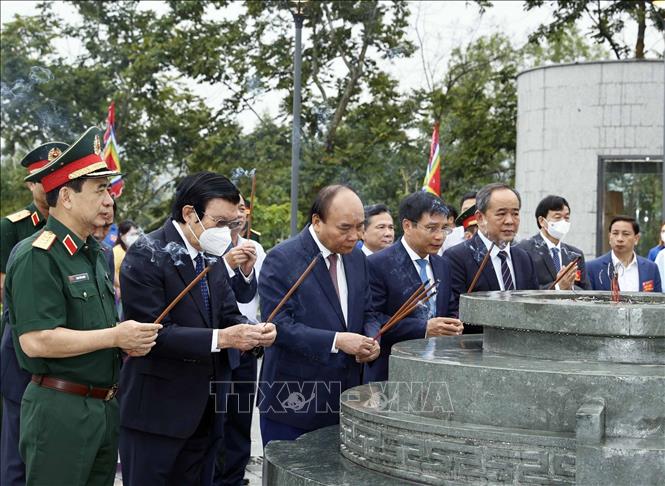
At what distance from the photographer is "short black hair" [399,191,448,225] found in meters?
5.50

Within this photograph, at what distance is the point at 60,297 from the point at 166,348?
60 centimetres

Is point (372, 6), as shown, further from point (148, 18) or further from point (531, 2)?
point (148, 18)

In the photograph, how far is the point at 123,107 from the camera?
17.6 metres

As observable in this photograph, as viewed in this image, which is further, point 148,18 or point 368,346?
point 148,18

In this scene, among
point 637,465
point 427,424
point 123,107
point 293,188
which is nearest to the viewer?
point 637,465

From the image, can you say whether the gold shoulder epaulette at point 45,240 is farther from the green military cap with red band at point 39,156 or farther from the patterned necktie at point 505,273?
the patterned necktie at point 505,273

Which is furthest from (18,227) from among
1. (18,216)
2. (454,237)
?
(454,237)

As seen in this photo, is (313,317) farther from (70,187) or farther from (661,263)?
(661,263)

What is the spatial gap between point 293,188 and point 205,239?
7224 mm

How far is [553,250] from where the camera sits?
22.9ft

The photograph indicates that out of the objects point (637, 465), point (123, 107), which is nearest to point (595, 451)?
point (637, 465)

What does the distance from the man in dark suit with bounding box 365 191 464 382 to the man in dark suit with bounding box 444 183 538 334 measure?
0.18 m

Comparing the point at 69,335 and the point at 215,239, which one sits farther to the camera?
the point at 215,239

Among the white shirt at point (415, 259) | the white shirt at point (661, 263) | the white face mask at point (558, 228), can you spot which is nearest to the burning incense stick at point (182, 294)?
the white shirt at point (415, 259)
